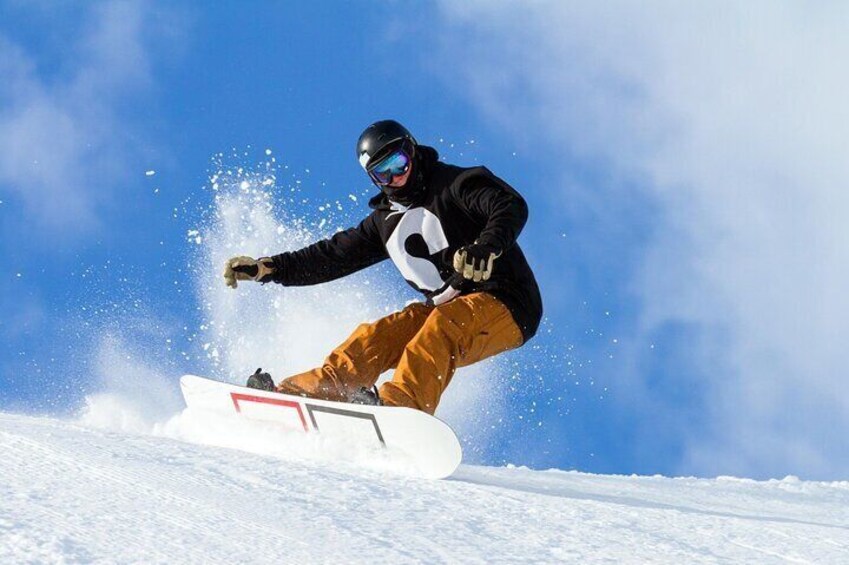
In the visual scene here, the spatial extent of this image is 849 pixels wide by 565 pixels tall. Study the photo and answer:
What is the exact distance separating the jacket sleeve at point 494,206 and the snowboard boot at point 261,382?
1328mm

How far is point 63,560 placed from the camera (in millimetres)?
2348

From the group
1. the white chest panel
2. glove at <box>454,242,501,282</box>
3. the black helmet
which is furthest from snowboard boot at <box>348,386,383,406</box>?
the black helmet

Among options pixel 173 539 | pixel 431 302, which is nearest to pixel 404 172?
pixel 431 302

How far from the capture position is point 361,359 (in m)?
5.16

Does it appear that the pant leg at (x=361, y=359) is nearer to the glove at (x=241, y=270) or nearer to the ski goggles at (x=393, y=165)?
the ski goggles at (x=393, y=165)

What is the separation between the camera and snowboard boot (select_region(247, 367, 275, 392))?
4.97 meters

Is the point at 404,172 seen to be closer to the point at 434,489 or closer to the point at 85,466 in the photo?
the point at 434,489

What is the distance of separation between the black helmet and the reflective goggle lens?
0.11 feet

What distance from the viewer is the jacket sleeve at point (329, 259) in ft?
19.2

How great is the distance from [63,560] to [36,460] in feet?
3.52

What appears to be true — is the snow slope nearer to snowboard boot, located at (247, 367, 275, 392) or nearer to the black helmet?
snowboard boot, located at (247, 367, 275, 392)

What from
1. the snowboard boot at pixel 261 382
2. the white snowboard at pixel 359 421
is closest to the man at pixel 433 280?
the snowboard boot at pixel 261 382

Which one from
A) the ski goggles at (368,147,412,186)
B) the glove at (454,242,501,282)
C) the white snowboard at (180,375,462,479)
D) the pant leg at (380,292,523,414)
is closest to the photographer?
the white snowboard at (180,375,462,479)

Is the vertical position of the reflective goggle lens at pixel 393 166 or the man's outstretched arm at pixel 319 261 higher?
the reflective goggle lens at pixel 393 166
